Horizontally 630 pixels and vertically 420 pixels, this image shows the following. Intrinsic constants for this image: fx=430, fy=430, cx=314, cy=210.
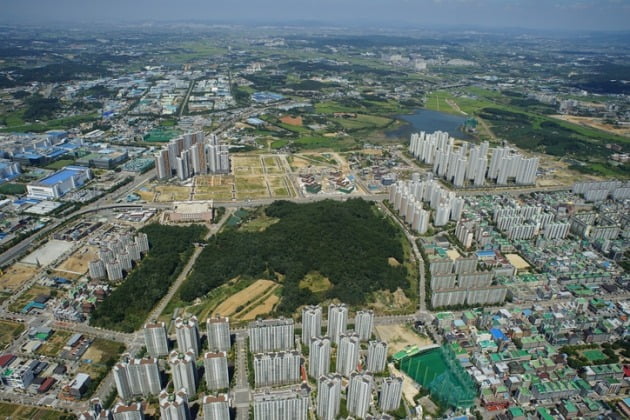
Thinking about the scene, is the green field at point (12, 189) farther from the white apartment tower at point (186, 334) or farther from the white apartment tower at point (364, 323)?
the white apartment tower at point (364, 323)

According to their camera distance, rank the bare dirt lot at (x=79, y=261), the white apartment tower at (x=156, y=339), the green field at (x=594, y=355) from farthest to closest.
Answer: the bare dirt lot at (x=79, y=261) < the green field at (x=594, y=355) < the white apartment tower at (x=156, y=339)

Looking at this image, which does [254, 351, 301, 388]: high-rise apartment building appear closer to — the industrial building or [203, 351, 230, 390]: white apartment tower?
[203, 351, 230, 390]: white apartment tower

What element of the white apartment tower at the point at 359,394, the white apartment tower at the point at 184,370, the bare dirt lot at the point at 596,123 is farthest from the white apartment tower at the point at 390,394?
the bare dirt lot at the point at 596,123

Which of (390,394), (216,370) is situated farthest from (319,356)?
(216,370)

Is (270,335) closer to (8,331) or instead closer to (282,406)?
(282,406)

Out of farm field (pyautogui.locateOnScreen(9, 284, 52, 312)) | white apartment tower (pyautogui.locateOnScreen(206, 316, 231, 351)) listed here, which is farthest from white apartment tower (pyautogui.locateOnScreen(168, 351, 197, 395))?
farm field (pyautogui.locateOnScreen(9, 284, 52, 312))

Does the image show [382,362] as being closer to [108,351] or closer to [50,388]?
[108,351]
